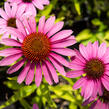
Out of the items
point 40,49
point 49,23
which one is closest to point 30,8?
point 49,23

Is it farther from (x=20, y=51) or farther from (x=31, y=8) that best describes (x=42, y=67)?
(x=31, y=8)

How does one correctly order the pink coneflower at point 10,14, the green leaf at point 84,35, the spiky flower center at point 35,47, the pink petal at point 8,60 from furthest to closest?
the green leaf at point 84,35, the pink coneflower at point 10,14, the spiky flower center at point 35,47, the pink petal at point 8,60

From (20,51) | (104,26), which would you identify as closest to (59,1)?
(104,26)

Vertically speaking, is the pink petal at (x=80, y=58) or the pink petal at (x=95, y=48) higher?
the pink petal at (x=95, y=48)

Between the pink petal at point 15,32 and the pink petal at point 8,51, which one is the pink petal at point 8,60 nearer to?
the pink petal at point 8,51

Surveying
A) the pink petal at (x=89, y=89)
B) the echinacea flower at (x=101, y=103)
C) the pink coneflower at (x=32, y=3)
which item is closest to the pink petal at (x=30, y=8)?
the pink coneflower at (x=32, y=3)

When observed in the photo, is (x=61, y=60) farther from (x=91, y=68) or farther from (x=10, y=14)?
(x=10, y=14)
